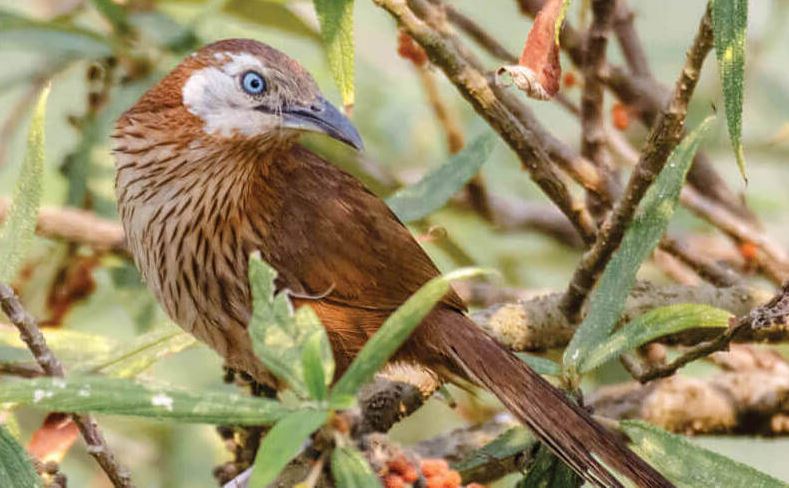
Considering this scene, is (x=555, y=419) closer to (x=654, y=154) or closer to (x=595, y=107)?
(x=654, y=154)

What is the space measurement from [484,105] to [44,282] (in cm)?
214

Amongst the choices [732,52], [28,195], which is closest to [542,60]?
[732,52]

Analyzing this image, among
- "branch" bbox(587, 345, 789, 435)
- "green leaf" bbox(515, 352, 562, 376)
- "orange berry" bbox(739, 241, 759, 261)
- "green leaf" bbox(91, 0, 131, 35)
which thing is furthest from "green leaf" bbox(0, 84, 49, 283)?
"orange berry" bbox(739, 241, 759, 261)

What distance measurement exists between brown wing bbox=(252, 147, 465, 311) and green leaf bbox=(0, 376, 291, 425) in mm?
1093

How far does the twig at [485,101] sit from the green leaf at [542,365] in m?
0.37

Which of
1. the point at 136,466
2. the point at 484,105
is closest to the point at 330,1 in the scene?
the point at 484,105

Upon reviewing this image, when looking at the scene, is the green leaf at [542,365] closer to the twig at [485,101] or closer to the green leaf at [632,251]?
the green leaf at [632,251]

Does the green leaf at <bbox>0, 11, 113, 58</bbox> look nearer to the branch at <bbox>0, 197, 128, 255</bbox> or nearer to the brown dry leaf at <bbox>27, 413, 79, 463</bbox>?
the branch at <bbox>0, 197, 128, 255</bbox>

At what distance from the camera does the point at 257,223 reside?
10.6ft

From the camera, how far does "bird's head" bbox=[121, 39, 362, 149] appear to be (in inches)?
125

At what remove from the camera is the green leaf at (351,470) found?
2.02 metres

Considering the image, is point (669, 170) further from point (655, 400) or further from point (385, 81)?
point (385, 81)

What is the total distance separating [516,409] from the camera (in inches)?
112

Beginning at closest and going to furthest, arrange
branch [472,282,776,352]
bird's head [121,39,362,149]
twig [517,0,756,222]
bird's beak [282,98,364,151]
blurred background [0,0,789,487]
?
bird's beak [282,98,364,151], bird's head [121,39,362,149], branch [472,282,776,352], twig [517,0,756,222], blurred background [0,0,789,487]
